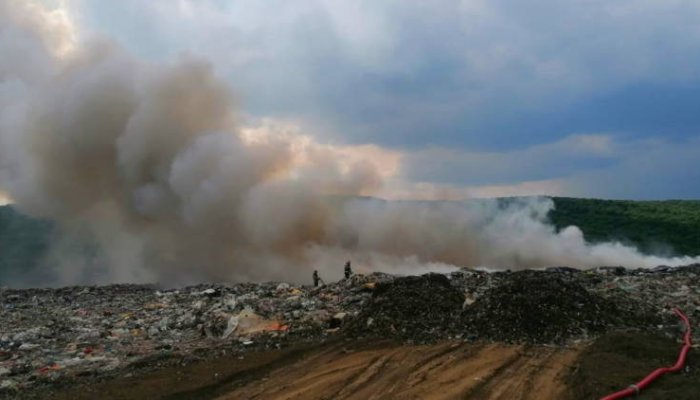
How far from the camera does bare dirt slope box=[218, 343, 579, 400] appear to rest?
25.4ft

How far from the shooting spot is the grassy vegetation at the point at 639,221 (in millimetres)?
43869

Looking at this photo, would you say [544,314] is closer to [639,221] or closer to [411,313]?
[411,313]

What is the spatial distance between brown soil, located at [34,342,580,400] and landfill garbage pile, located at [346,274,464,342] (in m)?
0.77

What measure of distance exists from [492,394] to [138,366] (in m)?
5.81

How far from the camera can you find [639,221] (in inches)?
2010

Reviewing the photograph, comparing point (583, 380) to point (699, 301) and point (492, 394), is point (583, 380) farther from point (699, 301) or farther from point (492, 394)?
point (699, 301)

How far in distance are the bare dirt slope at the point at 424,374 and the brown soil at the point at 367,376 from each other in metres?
0.01

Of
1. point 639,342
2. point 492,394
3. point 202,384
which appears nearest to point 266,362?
point 202,384

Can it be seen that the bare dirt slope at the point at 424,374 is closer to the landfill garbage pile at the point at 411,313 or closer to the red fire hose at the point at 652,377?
the red fire hose at the point at 652,377

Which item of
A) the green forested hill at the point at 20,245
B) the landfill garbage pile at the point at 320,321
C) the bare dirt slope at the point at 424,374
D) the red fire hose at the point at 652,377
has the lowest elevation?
the red fire hose at the point at 652,377

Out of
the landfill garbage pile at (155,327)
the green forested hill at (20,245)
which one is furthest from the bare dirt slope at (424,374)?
the green forested hill at (20,245)

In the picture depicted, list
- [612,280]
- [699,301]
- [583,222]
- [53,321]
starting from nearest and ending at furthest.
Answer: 1. [699,301]
2. [53,321]
3. [612,280]
4. [583,222]

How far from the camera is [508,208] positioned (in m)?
29.9

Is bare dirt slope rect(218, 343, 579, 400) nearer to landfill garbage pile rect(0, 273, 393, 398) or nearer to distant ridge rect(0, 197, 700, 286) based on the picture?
landfill garbage pile rect(0, 273, 393, 398)
